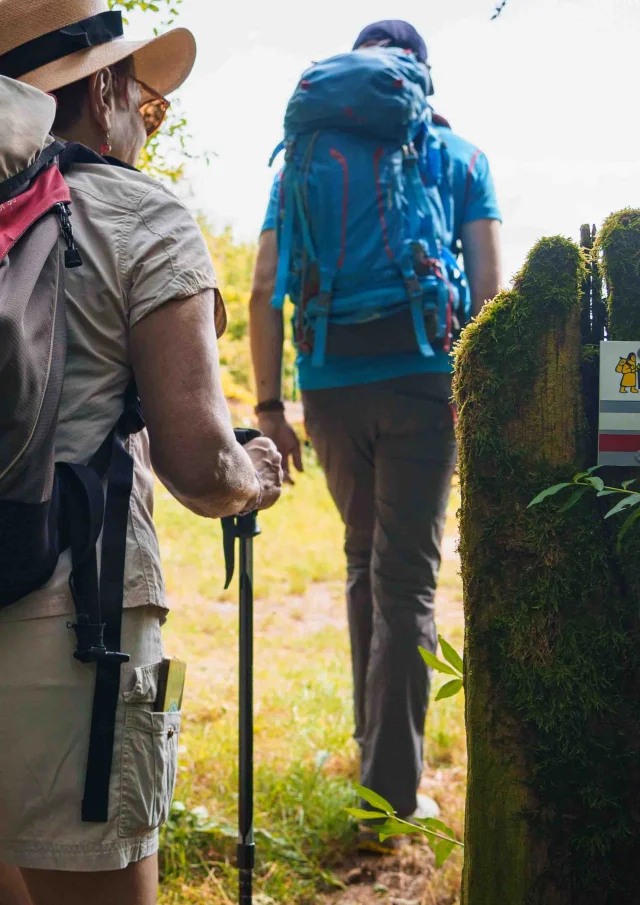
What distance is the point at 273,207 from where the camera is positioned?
11.0 feet

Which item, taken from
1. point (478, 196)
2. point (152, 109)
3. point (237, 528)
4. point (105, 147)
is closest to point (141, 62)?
point (152, 109)

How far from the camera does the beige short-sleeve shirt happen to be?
159cm

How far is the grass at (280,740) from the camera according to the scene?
3051 millimetres

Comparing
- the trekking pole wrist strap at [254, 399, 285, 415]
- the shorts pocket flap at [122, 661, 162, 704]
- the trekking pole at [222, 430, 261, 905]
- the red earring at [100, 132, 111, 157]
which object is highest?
the red earring at [100, 132, 111, 157]

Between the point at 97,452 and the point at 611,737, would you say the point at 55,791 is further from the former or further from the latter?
the point at 611,737

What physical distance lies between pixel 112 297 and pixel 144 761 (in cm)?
76

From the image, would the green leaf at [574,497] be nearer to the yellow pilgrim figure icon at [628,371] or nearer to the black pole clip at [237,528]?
the yellow pilgrim figure icon at [628,371]

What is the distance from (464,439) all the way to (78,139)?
36.2 inches

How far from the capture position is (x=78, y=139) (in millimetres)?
1839

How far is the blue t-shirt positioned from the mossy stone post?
1.55m

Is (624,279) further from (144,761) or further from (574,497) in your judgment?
(144,761)

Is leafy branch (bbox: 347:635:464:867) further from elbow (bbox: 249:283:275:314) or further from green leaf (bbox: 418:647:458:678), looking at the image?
elbow (bbox: 249:283:275:314)

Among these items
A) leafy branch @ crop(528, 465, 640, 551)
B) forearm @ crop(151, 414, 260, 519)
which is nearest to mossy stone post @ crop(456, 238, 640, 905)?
leafy branch @ crop(528, 465, 640, 551)

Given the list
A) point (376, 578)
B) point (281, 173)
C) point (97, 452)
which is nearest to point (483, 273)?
point (281, 173)
